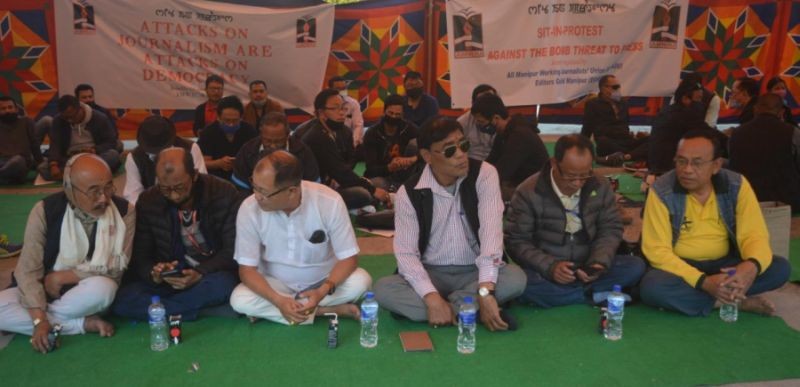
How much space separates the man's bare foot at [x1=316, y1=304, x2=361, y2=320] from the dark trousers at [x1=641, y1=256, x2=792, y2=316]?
1.70 meters

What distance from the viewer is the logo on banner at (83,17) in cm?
853

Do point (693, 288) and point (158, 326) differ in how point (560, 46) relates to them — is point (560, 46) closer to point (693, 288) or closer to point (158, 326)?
point (693, 288)

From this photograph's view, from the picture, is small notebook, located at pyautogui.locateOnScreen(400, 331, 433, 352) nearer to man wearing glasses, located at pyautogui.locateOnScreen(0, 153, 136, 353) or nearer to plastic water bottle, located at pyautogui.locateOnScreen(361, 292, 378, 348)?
plastic water bottle, located at pyautogui.locateOnScreen(361, 292, 378, 348)

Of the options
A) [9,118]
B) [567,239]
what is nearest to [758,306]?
[567,239]

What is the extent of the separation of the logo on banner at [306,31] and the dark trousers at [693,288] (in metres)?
6.67

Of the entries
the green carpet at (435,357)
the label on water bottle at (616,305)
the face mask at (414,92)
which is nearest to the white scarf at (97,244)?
the green carpet at (435,357)

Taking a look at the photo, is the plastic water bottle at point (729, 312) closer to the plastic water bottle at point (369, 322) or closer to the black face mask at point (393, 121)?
the plastic water bottle at point (369, 322)

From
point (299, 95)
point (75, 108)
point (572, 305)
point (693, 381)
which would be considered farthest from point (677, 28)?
point (75, 108)

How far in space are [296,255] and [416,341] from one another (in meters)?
0.81

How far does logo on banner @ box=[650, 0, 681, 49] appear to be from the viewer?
886 cm

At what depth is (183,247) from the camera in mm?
3812

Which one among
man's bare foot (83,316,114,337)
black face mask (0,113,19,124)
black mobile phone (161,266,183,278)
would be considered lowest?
man's bare foot (83,316,114,337)

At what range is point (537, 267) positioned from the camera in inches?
152

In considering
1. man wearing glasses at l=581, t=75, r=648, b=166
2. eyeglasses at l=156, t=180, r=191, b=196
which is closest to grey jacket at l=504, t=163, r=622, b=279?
eyeglasses at l=156, t=180, r=191, b=196
